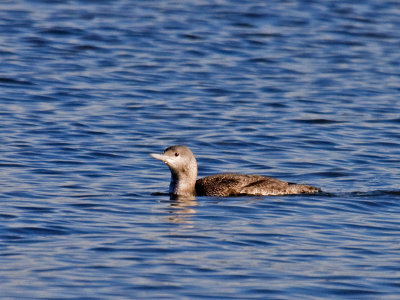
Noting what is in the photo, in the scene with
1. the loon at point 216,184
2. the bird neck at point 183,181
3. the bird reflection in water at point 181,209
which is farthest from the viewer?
the bird neck at point 183,181

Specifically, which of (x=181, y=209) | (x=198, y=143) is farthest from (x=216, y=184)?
(x=198, y=143)

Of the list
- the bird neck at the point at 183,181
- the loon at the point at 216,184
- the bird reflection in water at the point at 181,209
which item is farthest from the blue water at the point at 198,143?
the bird neck at the point at 183,181

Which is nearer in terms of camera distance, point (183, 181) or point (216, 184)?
point (216, 184)

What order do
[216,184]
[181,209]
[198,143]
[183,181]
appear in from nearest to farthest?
[181,209] < [216,184] < [183,181] < [198,143]

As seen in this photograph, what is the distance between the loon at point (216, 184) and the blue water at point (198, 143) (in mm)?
183

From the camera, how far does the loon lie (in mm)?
14703

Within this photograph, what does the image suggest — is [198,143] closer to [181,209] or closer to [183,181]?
[183,181]

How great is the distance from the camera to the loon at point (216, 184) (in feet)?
48.2

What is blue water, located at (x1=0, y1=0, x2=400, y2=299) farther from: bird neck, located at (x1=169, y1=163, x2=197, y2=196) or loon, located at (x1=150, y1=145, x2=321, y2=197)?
bird neck, located at (x1=169, y1=163, x2=197, y2=196)

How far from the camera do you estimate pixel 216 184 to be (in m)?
14.8

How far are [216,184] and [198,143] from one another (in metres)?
3.97

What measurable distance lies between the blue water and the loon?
7.2 inches

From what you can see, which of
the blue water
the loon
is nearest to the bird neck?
the loon

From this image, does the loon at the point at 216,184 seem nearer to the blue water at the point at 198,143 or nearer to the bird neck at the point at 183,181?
the bird neck at the point at 183,181
